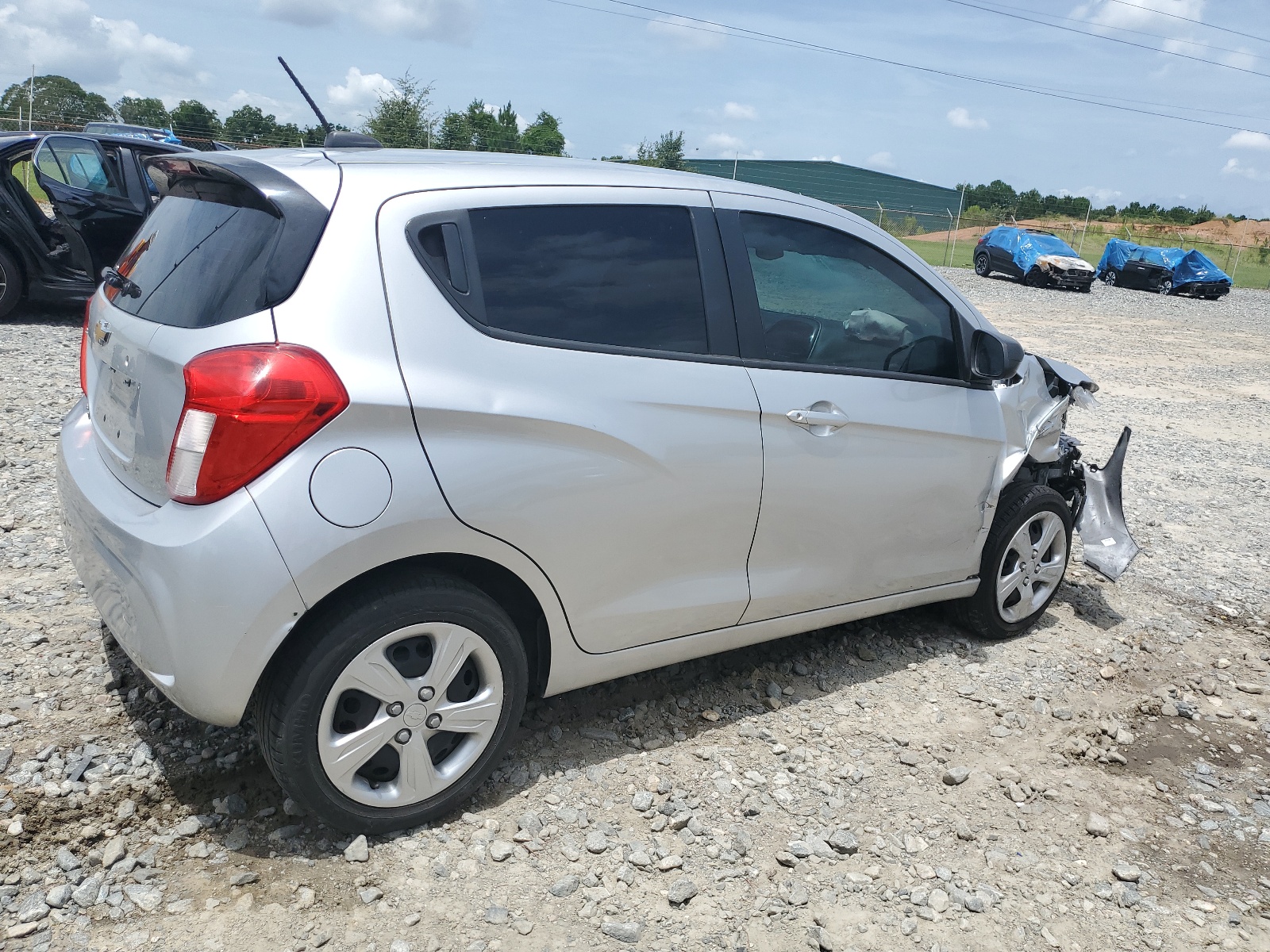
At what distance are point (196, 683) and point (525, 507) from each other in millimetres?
943

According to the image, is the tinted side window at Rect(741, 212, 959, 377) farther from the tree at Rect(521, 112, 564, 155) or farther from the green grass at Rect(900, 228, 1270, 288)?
the tree at Rect(521, 112, 564, 155)

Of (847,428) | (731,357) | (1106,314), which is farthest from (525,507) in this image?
(1106,314)

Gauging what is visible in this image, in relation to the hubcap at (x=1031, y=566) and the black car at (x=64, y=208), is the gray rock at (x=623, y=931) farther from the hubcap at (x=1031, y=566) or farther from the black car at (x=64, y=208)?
the black car at (x=64, y=208)

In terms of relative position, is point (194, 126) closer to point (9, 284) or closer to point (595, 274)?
point (9, 284)

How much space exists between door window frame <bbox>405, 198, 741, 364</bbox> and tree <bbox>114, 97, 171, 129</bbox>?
113 feet

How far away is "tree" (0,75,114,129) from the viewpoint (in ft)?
96.7

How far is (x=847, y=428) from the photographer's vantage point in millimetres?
3420

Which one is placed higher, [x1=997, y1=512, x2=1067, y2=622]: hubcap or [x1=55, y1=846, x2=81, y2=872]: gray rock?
[x1=997, y1=512, x2=1067, y2=622]: hubcap

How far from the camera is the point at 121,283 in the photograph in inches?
120

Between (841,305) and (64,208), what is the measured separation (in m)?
7.97

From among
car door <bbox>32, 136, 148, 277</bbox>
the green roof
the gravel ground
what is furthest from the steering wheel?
the green roof

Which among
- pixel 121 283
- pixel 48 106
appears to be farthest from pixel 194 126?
pixel 121 283

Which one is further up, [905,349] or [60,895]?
[905,349]

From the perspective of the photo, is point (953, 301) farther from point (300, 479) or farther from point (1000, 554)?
point (300, 479)
